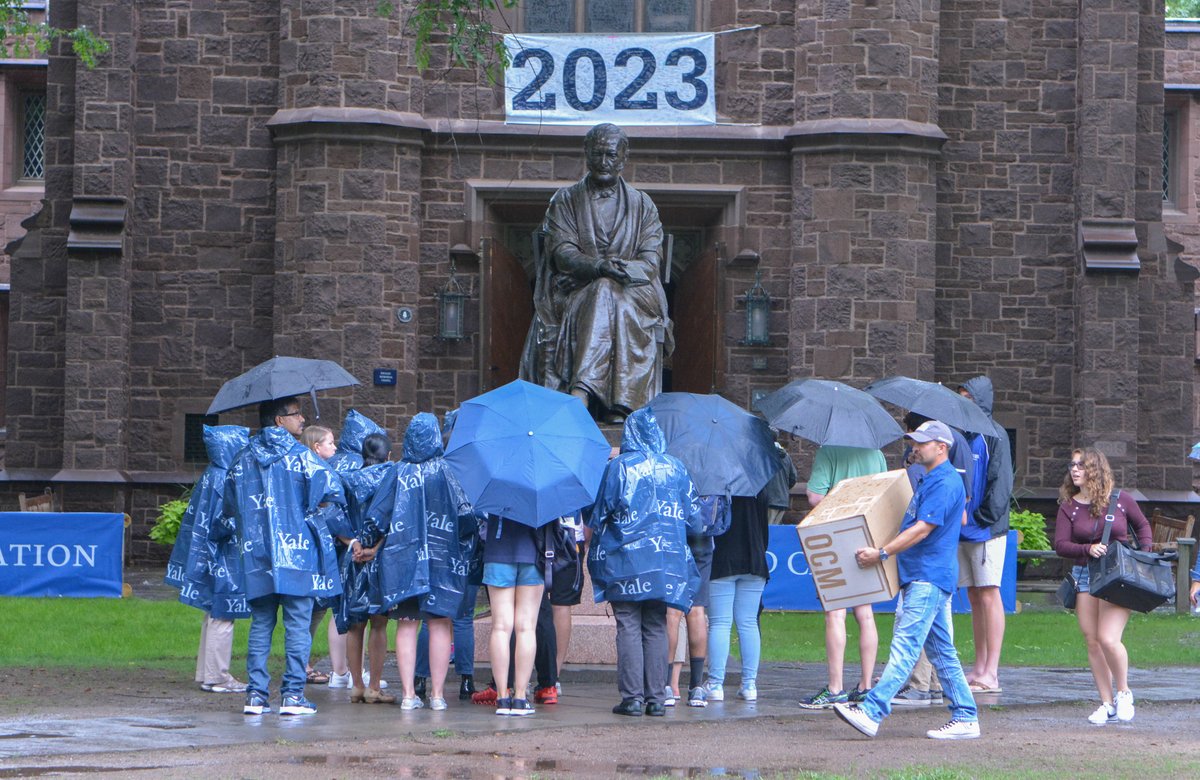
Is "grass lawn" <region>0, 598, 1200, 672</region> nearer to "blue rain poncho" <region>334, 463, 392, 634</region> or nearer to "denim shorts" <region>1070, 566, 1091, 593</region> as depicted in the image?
"blue rain poncho" <region>334, 463, 392, 634</region>

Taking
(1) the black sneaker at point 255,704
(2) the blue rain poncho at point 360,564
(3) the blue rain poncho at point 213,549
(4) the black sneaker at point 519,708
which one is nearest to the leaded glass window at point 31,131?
(3) the blue rain poncho at point 213,549

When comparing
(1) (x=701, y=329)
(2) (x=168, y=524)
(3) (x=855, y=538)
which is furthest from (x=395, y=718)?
(1) (x=701, y=329)

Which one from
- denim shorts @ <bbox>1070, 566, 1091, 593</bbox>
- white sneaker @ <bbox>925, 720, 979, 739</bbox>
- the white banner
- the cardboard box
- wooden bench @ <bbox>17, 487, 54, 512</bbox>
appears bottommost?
white sneaker @ <bbox>925, 720, 979, 739</bbox>

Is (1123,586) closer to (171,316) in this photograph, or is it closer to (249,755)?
(249,755)

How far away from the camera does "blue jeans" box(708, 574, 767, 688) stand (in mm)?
10922

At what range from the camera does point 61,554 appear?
17.2 metres

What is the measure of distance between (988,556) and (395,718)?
384 cm

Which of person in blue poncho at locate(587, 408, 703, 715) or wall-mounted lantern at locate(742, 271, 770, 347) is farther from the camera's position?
wall-mounted lantern at locate(742, 271, 770, 347)

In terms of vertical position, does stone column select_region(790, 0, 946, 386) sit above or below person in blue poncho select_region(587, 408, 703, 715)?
above

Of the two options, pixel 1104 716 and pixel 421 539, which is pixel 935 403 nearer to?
pixel 1104 716

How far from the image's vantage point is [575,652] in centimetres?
1216

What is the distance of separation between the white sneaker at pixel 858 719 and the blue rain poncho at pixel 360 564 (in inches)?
104

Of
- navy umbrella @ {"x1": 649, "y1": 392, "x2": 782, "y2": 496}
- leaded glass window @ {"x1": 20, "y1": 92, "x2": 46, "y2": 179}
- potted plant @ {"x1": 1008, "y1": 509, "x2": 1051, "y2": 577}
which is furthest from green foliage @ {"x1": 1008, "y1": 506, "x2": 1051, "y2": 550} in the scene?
leaded glass window @ {"x1": 20, "y1": 92, "x2": 46, "y2": 179}

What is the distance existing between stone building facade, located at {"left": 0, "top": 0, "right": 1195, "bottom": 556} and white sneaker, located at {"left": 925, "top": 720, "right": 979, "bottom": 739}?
431 inches
